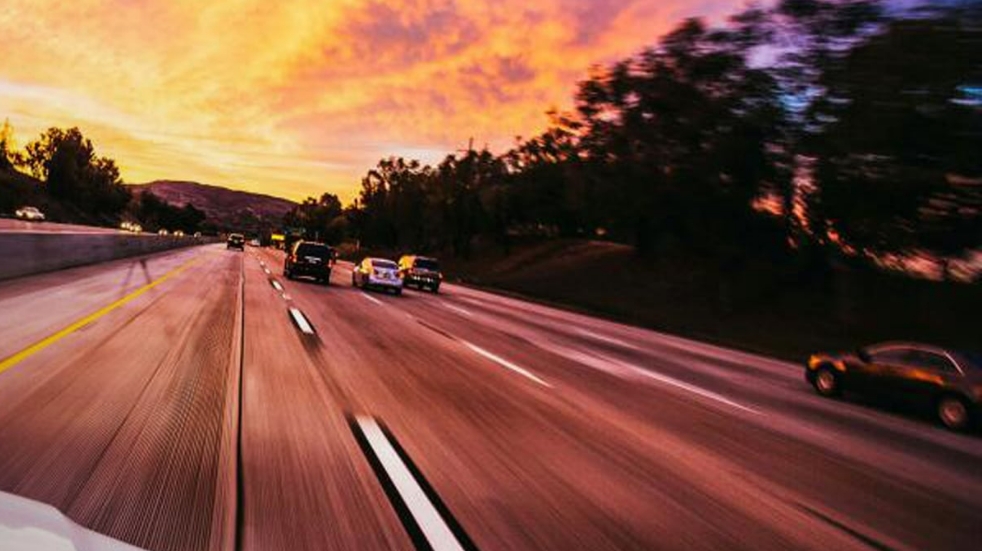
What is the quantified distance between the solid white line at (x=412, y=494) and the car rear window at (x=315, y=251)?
87.0 ft

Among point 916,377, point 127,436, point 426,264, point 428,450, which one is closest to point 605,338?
point 916,377

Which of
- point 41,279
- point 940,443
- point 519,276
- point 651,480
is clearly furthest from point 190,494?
point 519,276

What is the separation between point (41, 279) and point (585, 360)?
14.7 meters

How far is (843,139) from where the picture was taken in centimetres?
2423

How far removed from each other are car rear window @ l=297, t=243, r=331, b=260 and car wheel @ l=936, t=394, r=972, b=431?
83.1 ft

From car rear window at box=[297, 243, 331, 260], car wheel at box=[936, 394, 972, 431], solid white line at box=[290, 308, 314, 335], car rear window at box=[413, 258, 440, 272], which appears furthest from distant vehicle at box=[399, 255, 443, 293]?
car wheel at box=[936, 394, 972, 431]

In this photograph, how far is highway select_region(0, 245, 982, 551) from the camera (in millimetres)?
4656

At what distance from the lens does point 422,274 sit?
38.4 m

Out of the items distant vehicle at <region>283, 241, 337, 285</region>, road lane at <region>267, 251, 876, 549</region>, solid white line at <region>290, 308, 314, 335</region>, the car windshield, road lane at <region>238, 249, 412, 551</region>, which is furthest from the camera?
distant vehicle at <region>283, 241, 337, 285</region>

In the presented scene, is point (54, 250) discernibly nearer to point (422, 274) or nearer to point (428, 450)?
point (422, 274)

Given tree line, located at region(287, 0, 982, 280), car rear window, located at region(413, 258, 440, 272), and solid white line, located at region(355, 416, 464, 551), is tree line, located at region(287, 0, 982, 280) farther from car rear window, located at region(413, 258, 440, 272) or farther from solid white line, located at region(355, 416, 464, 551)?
solid white line, located at region(355, 416, 464, 551)

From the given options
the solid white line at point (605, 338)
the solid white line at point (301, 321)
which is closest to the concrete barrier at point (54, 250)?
the solid white line at point (301, 321)

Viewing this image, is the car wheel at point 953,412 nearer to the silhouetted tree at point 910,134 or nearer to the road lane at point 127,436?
the road lane at point 127,436

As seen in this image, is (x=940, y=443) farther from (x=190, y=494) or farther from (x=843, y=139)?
(x=843, y=139)
